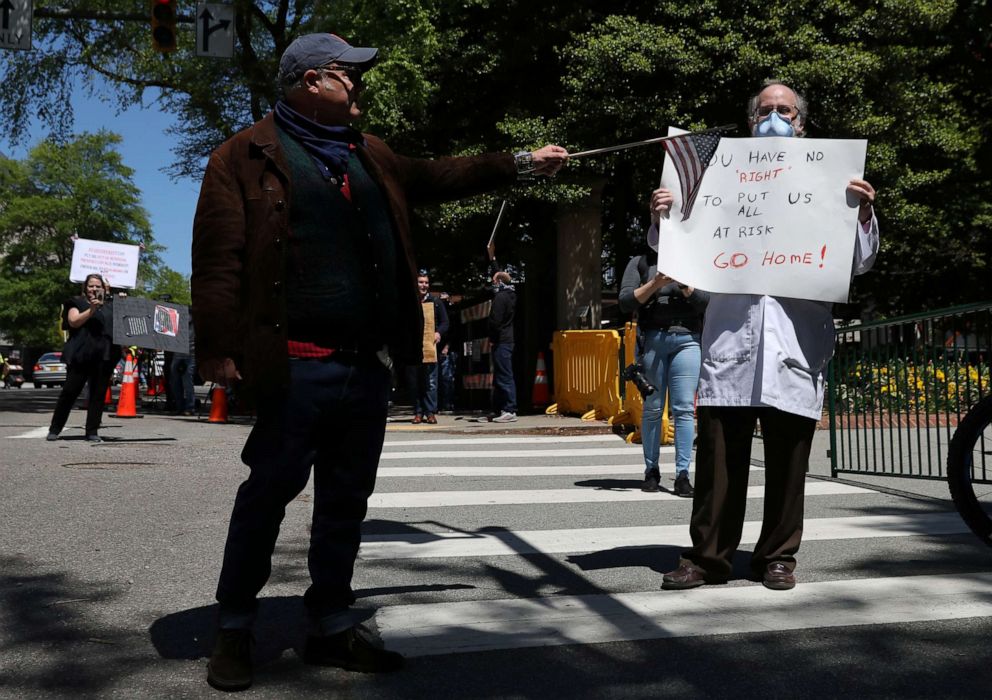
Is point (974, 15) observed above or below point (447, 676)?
above

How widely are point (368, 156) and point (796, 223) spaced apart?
1842mm

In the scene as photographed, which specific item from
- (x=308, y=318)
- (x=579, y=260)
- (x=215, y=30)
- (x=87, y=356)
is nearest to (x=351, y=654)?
(x=308, y=318)

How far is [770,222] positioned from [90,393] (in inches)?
334

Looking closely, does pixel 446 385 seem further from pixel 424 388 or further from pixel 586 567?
pixel 586 567

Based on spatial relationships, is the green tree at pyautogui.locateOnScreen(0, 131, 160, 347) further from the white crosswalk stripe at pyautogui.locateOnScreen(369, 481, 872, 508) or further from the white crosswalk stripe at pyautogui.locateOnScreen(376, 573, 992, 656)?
the white crosswalk stripe at pyautogui.locateOnScreen(376, 573, 992, 656)

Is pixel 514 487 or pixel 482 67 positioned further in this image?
pixel 482 67

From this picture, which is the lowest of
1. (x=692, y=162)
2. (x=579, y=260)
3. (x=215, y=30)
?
(x=692, y=162)

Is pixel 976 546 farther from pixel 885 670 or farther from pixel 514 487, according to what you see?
pixel 514 487

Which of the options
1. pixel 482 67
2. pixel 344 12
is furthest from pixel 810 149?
pixel 482 67

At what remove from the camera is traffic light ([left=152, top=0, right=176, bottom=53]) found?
13398 millimetres

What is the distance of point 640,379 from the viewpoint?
7.46m

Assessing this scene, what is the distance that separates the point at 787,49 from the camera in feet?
56.2

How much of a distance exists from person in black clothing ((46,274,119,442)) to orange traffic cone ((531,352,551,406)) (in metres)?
7.69

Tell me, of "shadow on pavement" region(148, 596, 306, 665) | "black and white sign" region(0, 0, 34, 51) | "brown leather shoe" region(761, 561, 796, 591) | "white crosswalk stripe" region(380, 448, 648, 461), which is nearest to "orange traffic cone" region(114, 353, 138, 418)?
"black and white sign" region(0, 0, 34, 51)
